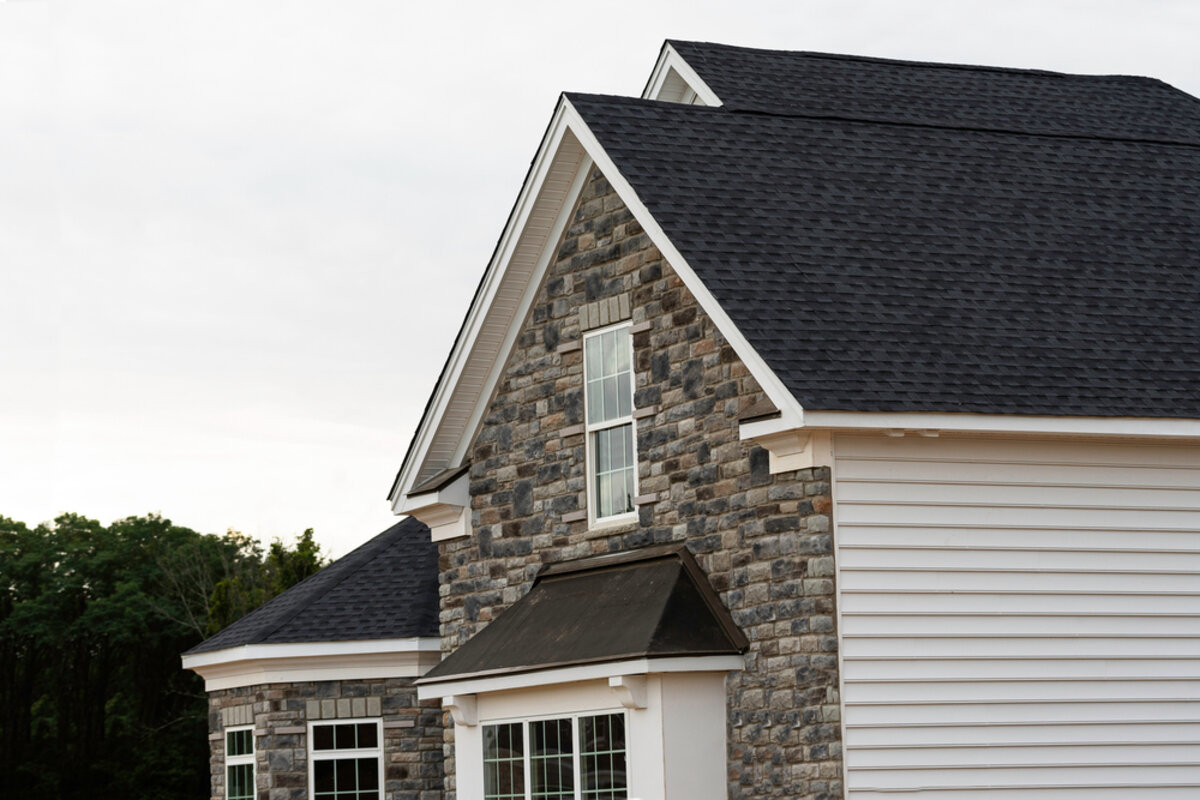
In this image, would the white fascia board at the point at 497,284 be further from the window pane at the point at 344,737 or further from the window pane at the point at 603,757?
the window pane at the point at 603,757

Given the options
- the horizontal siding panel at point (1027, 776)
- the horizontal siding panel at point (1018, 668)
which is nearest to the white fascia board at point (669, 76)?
the horizontal siding panel at point (1018, 668)

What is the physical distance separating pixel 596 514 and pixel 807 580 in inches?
131

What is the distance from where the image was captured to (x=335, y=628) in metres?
21.5

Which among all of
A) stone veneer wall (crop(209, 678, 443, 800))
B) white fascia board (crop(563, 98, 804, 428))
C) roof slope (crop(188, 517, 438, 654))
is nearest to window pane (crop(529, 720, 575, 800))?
white fascia board (crop(563, 98, 804, 428))

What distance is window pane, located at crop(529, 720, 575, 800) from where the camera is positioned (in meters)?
15.5

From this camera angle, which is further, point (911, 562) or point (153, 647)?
point (153, 647)

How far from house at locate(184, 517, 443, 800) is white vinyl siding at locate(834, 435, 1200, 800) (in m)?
8.64

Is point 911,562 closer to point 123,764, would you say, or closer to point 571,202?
point 571,202

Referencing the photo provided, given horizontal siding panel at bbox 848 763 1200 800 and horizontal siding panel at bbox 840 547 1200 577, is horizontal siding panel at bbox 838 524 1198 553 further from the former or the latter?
horizontal siding panel at bbox 848 763 1200 800

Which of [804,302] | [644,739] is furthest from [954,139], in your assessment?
[644,739]

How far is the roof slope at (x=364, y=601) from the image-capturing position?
21.4m

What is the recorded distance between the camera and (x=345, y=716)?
70.1 ft

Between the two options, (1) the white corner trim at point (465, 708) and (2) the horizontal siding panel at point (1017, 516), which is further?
(1) the white corner trim at point (465, 708)

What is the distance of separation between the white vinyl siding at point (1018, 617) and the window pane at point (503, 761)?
3.76 m
